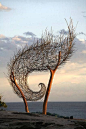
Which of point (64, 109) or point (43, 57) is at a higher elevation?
point (43, 57)

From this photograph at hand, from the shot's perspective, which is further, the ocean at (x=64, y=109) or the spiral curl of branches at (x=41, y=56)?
the ocean at (x=64, y=109)

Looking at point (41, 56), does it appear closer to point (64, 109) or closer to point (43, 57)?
point (43, 57)

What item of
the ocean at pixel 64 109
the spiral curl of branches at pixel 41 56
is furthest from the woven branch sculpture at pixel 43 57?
the ocean at pixel 64 109

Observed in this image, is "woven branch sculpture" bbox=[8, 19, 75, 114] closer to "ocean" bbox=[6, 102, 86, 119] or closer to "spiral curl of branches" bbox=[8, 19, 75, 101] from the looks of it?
"spiral curl of branches" bbox=[8, 19, 75, 101]

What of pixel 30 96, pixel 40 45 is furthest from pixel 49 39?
pixel 30 96

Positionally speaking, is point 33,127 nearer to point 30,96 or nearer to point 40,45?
point 40,45

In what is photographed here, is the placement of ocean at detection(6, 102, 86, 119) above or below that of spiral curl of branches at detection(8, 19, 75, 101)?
below

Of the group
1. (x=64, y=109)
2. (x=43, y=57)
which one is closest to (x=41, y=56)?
(x=43, y=57)

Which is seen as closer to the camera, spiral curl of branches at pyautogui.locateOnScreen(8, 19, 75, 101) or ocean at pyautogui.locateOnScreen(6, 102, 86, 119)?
spiral curl of branches at pyautogui.locateOnScreen(8, 19, 75, 101)

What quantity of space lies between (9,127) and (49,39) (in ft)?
25.8

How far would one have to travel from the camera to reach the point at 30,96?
478 inches

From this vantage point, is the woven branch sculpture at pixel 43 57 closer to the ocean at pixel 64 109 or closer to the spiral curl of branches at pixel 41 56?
the spiral curl of branches at pixel 41 56

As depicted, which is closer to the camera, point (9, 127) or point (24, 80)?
point (9, 127)

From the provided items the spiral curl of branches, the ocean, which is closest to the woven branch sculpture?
the spiral curl of branches
